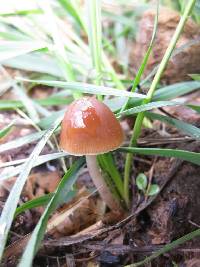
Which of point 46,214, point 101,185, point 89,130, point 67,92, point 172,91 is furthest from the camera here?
point 67,92

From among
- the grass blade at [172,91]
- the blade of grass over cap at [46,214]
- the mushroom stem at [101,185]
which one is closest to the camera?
the blade of grass over cap at [46,214]

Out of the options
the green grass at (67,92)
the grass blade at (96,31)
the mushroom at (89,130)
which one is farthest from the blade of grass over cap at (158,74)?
the grass blade at (96,31)

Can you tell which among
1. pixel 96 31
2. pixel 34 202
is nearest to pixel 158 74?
pixel 96 31

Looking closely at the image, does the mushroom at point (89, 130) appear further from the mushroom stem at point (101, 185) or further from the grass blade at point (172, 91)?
the grass blade at point (172, 91)

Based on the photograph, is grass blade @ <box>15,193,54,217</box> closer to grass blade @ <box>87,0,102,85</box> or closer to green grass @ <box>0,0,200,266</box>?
green grass @ <box>0,0,200,266</box>

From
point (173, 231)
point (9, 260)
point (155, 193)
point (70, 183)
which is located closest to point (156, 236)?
point (173, 231)

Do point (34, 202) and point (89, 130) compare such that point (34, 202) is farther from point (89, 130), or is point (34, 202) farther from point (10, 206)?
point (89, 130)

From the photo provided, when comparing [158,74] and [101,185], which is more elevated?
[158,74]
